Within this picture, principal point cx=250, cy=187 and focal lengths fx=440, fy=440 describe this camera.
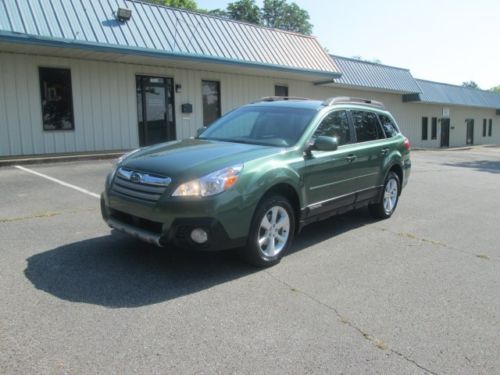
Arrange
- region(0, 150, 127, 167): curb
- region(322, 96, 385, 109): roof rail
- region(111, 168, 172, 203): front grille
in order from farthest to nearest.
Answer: region(0, 150, 127, 167): curb
region(322, 96, 385, 109): roof rail
region(111, 168, 172, 203): front grille

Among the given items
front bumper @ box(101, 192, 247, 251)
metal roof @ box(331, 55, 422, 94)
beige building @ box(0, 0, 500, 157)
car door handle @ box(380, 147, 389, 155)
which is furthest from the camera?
metal roof @ box(331, 55, 422, 94)

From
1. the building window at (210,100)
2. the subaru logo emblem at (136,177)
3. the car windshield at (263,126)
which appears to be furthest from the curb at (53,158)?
the subaru logo emblem at (136,177)

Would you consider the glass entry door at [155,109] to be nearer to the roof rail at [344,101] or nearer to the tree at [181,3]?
the roof rail at [344,101]

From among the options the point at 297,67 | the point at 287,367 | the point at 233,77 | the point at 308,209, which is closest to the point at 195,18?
the point at 233,77

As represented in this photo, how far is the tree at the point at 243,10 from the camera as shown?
2731 inches

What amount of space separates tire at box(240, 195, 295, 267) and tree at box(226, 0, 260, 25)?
6912cm

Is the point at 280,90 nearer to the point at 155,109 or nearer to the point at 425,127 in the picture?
the point at 155,109

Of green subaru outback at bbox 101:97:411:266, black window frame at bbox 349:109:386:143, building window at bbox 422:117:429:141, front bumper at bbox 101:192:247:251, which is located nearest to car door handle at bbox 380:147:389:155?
green subaru outback at bbox 101:97:411:266

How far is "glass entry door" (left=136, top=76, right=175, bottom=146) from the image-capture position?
573 inches

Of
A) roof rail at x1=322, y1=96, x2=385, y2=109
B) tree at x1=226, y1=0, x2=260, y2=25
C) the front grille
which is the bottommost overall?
the front grille

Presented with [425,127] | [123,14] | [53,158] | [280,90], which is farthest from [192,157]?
[425,127]

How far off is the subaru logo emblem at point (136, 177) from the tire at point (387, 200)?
4.00 m

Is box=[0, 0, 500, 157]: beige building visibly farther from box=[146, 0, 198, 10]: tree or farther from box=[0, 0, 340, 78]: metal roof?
box=[146, 0, 198, 10]: tree

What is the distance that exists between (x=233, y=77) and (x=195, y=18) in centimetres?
270
